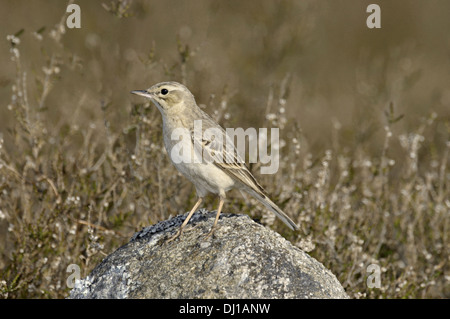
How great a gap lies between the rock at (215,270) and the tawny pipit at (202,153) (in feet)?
1.61

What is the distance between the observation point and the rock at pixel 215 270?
3660 millimetres

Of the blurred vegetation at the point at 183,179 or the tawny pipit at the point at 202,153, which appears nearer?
the tawny pipit at the point at 202,153

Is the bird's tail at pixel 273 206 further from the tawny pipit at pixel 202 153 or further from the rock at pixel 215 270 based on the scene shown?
the rock at pixel 215 270

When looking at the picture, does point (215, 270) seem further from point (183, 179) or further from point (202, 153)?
point (183, 179)

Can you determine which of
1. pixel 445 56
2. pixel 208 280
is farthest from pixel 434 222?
pixel 445 56

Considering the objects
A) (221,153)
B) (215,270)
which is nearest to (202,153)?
(221,153)

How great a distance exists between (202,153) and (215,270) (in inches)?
44.8

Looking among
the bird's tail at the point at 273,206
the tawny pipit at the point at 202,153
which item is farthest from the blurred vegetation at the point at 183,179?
the tawny pipit at the point at 202,153

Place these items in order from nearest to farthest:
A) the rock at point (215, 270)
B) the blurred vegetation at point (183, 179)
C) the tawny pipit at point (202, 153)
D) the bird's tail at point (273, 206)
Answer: the rock at point (215, 270)
the tawny pipit at point (202, 153)
the bird's tail at point (273, 206)
the blurred vegetation at point (183, 179)

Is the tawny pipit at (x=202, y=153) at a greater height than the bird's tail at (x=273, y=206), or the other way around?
the tawny pipit at (x=202, y=153)

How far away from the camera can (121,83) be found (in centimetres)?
959

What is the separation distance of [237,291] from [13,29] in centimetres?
1255

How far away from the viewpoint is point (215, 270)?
3732 millimetres

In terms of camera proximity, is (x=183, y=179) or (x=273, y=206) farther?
(x=183, y=179)
